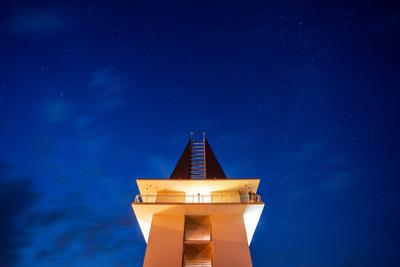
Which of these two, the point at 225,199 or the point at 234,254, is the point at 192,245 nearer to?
the point at 234,254

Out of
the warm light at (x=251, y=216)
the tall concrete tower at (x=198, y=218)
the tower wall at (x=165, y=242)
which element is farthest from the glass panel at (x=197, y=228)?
the warm light at (x=251, y=216)

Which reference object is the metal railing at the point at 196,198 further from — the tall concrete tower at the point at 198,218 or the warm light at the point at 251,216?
the warm light at the point at 251,216

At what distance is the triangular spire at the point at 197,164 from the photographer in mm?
21375

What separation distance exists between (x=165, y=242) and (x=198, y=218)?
2998mm

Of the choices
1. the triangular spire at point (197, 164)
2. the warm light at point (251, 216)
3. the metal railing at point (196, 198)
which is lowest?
the warm light at point (251, 216)

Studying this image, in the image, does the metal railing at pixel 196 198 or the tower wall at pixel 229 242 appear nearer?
the tower wall at pixel 229 242

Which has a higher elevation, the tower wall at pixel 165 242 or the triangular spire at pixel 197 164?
the triangular spire at pixel 197 164

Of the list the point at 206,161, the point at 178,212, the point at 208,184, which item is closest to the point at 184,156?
the point at 206,161

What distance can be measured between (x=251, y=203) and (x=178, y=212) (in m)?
4.89

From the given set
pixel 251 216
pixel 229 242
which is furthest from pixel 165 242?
pixel 251 216

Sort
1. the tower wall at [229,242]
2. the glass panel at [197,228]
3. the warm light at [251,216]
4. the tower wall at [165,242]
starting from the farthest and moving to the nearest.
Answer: the glass panel at [197,228], the warm light at [251,216], the tower wall at [165,242], the tower wall at [229,242]

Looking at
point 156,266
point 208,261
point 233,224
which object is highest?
point 233,224

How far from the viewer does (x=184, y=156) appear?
23531mm

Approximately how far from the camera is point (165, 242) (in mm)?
16438
